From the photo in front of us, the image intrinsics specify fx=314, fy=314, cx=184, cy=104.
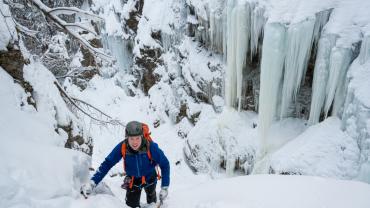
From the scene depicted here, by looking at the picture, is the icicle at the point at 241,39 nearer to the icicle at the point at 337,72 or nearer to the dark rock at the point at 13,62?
the icicle at the point at 337,72

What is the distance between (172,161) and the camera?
11562mm

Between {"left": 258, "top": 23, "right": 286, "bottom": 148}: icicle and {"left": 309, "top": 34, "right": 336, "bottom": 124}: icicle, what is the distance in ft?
2.81

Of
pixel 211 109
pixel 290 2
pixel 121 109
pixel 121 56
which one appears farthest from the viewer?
pixel 121 56

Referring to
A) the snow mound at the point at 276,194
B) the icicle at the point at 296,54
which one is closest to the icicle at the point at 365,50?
the icicle at the point at 296,54

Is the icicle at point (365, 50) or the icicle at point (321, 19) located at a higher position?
the icicle at point (321, 19)

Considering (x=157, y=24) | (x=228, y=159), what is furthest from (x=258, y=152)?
(x=157, y=24)

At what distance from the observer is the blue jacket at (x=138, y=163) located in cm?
310

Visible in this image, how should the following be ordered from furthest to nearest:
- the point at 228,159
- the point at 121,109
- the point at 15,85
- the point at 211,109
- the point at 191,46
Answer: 1. the point at 121,109
2. the point at 191,46
3. the point at 211,109
4. the point at 228,159
5. the point at 15,85

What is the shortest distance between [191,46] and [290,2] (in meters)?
4.86

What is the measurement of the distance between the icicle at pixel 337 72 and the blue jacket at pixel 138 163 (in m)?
4.94

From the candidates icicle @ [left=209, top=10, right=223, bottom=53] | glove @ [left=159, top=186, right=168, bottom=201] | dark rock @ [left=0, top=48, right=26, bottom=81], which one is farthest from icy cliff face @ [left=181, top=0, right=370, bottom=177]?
dark rock @ [left=0, top=48, right=26, bottom=81]

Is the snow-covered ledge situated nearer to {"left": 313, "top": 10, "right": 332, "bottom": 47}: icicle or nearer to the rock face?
{"left": 313, "top": 10, "right": 332, "bottom": 47}: icicle

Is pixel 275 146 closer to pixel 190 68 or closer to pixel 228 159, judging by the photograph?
pixel 228 159

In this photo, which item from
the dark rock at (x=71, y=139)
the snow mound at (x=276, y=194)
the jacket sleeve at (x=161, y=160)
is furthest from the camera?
the dark rock at (x=71, y=139)
